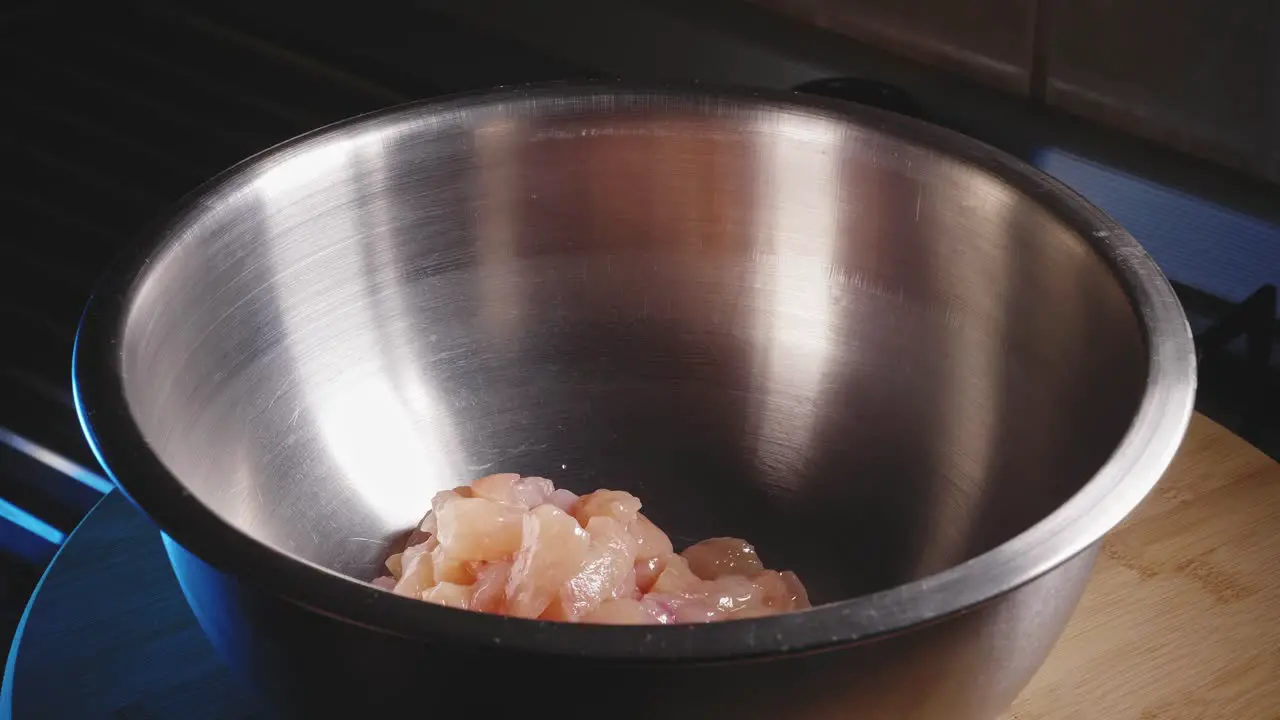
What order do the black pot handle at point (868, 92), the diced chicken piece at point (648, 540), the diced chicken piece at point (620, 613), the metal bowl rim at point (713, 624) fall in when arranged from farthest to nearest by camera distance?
the black pot handle at point (868, 92) → the diced chicken piece at point (648, 540) → the diced chicken piece at point (620, 613) → the metal bowl rim at point (713, 624)

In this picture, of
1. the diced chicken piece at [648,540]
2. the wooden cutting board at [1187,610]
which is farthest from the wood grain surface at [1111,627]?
the diced chicken piece at [648,540]

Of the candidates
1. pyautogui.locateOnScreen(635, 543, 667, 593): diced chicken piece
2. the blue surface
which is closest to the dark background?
the blue surface

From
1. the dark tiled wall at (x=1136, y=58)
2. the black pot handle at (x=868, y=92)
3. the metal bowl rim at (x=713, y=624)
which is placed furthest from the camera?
the black pot handle at (x=868, y=92)

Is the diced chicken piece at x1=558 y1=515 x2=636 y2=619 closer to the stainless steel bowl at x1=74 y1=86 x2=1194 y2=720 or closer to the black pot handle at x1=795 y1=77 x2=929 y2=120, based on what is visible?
the stainless steel bowl at x1=74 y1=86 x2=1194 y2=720

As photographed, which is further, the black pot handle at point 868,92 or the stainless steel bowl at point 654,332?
the black pot handle at point 868,92

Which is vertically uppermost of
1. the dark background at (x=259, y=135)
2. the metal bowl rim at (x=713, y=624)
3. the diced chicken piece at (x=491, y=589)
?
the metal bowl rim at (x=713, y=624)

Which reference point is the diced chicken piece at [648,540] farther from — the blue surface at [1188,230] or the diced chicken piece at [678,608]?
the blue surface at [1188,230]

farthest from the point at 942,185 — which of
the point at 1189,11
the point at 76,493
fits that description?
the point at 76,493
